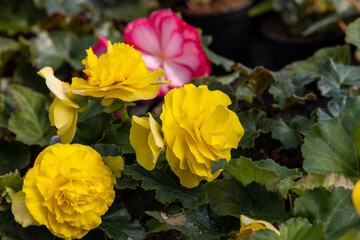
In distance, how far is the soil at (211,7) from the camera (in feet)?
7.67

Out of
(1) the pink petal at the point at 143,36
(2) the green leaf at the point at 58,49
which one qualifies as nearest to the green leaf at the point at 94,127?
(1) the pink petal at the point at 143,36

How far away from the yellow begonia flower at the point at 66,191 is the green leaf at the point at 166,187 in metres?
0.06

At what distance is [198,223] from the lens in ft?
2.18

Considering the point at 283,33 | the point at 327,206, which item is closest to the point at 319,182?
the point at 327,206

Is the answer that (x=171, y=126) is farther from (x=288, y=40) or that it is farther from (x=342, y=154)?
(x=288, y=40)

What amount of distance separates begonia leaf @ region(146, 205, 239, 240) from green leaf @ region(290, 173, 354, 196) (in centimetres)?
11

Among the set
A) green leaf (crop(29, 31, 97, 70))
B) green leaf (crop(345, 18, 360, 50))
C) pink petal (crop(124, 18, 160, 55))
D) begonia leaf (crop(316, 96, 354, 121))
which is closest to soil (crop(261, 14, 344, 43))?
green leaf (crop(29, 31, 97, 70))

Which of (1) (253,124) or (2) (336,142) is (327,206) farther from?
(1) (253,124)

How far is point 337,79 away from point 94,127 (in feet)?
1.45

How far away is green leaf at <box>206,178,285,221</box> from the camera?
64 cm

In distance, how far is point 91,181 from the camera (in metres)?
0.64

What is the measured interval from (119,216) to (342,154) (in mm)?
322

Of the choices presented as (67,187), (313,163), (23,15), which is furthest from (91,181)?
(23,15)

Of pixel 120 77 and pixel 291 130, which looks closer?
pixel 120 77
